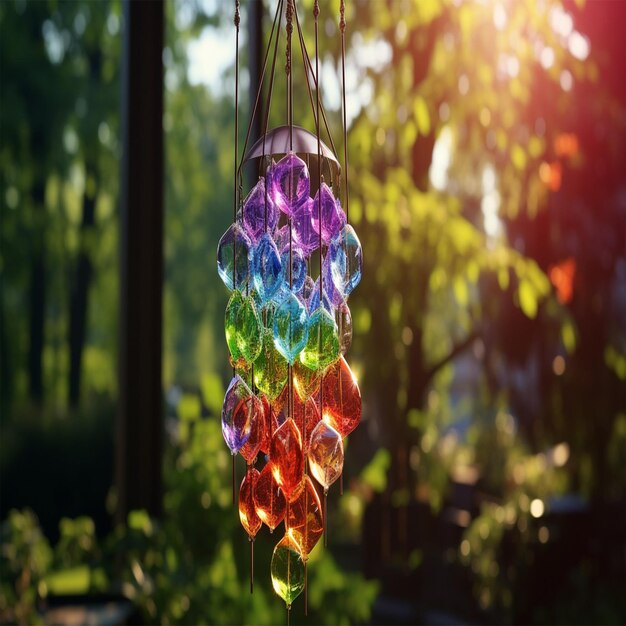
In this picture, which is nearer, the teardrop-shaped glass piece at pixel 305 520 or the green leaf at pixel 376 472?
the teardrop-shaped glass piece at pixel 305 520

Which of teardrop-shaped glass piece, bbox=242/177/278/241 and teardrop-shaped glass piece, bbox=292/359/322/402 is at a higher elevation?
teardrop-shaped glass piece, bbox=242/177/278/241

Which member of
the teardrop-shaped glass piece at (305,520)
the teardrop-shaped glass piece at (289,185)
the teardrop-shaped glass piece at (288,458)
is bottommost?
the teardrop-shaped glass piece at (305,520)

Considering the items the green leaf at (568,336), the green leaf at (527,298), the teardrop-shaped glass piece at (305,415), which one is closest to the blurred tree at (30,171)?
the green leaf at (527,298)

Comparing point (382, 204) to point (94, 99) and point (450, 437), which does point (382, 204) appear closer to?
point (450, 437)

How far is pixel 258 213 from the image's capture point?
0.89m

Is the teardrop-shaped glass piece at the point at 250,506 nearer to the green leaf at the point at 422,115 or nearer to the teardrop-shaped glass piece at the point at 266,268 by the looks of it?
the teardrop-shaped glass piece at the point at 266,268

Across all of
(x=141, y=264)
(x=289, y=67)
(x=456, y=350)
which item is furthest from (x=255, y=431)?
(x=456, y=350)

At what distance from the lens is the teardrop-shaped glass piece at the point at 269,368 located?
85 centimetres

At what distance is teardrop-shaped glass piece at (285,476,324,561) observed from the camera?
845mm

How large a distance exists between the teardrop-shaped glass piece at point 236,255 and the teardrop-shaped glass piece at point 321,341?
0.08 m

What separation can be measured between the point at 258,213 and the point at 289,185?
0.04 metres

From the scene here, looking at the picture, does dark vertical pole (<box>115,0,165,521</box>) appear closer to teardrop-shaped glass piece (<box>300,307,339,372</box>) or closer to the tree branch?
the tree branch

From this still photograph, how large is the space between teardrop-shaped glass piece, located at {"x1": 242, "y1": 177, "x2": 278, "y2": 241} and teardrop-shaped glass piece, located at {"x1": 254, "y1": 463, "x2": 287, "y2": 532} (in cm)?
22

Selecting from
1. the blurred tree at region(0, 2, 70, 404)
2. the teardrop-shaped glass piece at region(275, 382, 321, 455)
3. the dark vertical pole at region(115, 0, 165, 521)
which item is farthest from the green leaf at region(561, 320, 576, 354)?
the teardrop-shaped glass piece at region(275, 382, 321, 455)
